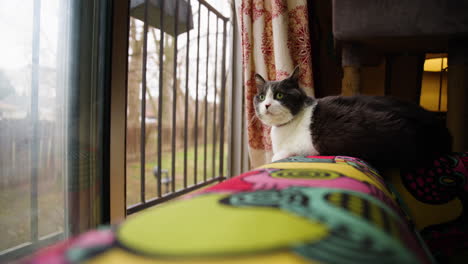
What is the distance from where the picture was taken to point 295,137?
3.06 ft

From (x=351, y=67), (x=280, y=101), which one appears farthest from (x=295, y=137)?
(x=351, y=67)

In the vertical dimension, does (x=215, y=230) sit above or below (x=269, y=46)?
below

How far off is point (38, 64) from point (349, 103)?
3.00ft

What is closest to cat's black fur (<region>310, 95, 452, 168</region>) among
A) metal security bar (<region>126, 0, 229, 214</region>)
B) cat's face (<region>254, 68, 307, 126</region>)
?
cat's face (<region>254, 68, 307, 126</region>)

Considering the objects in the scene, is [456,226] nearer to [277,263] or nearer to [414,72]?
[277,263]

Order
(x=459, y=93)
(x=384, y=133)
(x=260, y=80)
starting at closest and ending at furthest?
(x=384, y=133) < (x=459, y=93) < (x=260, y=80)

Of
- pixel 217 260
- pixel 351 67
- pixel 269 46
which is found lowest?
pixel 217 260

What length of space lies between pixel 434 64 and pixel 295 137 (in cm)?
104

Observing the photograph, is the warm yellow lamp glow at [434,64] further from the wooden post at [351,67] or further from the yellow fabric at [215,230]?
the yellow fabric at [215,230]

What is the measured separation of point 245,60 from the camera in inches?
57.4

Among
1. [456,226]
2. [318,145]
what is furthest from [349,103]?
[456,226]

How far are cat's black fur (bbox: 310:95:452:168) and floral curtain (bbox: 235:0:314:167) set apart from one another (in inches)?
23.1

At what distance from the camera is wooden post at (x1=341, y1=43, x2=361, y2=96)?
1.10m

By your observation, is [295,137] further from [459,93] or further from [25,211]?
[25,211]
